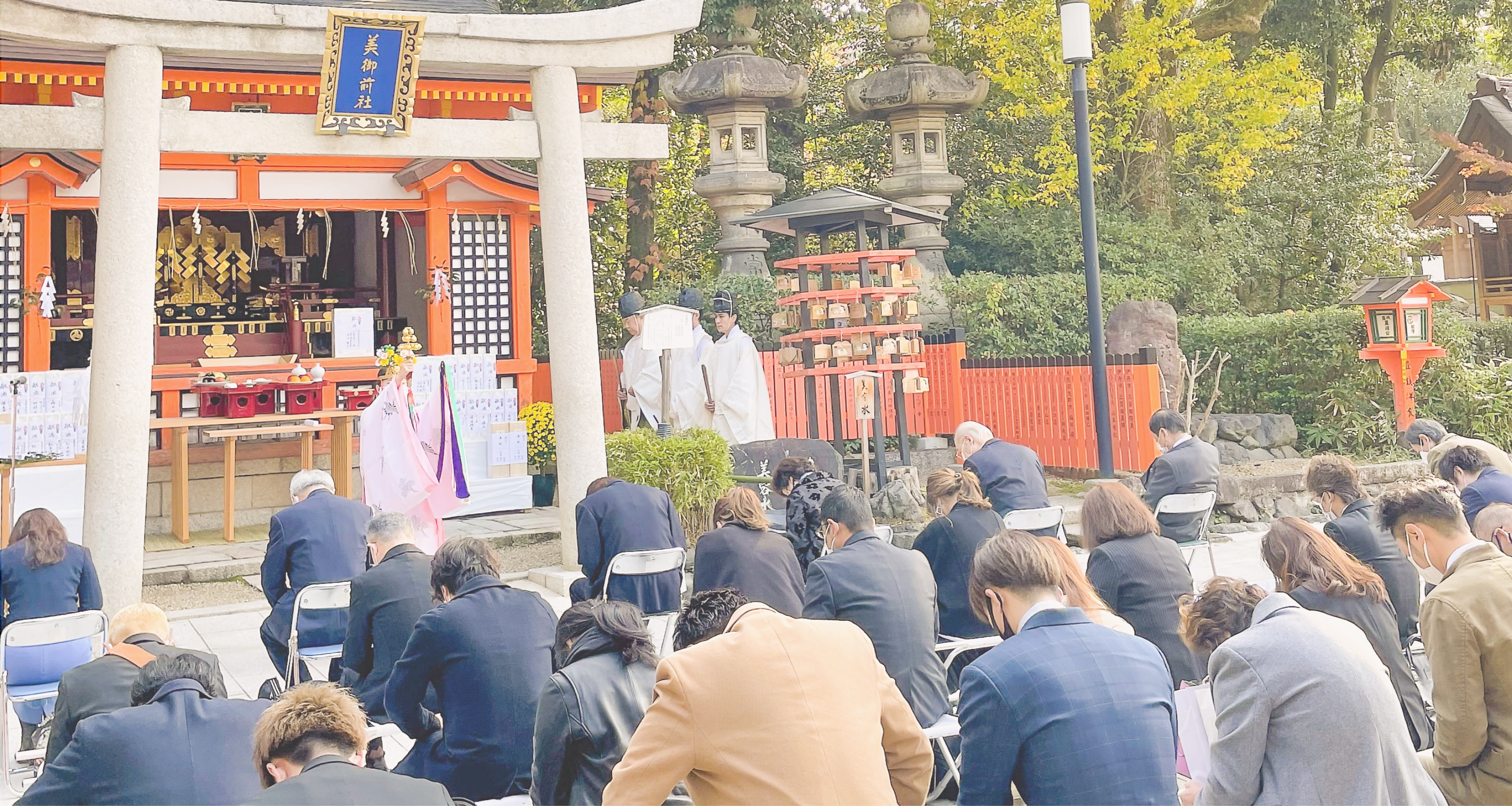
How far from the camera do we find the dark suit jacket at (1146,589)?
4652 mm

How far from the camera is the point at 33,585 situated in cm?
579

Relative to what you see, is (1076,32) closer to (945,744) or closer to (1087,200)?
(1087,200)

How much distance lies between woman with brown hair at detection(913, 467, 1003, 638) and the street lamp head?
202 inches

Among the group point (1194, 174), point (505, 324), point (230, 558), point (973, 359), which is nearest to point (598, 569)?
point (230, 558)

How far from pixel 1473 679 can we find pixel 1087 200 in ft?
23.2

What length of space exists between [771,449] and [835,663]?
345 inches

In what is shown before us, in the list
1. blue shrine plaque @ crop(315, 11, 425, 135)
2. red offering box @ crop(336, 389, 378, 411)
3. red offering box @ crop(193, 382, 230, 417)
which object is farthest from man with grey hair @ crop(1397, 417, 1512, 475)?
red offering box @ crop(193, 382, 230, 417)

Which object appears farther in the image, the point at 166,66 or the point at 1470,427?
the point at 1470,427

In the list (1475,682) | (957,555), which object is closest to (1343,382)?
(957,555)

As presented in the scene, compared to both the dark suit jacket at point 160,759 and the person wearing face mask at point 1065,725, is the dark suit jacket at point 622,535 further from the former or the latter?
the person wearing face mask at point 1065,725

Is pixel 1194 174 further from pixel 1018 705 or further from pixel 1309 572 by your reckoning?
pixel 1018 705

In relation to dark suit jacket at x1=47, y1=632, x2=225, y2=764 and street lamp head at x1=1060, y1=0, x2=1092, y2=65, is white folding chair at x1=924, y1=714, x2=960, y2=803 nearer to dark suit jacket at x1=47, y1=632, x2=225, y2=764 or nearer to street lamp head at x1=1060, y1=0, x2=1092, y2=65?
dark suit jacket at x1=47, y1=632, x2=225, y2=764

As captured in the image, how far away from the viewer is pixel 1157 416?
794 cm

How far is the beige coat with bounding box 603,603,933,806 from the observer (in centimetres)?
282
